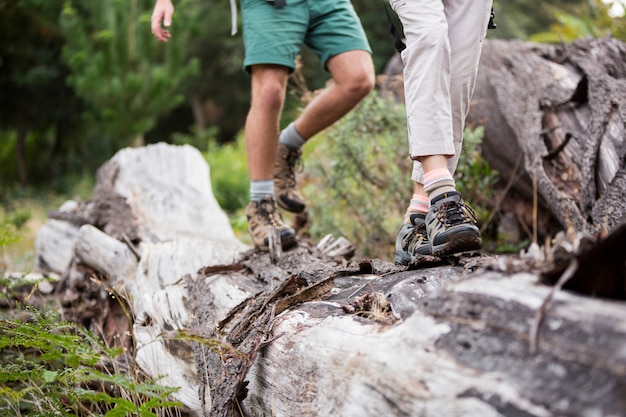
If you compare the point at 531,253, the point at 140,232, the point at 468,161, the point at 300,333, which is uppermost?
the point at 531,253

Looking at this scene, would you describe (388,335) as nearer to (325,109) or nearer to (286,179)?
(325,109)

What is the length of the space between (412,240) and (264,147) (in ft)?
4.09

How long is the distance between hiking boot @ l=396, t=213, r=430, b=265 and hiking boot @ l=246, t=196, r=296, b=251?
0.90 metres

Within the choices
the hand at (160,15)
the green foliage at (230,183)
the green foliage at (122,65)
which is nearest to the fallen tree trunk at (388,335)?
the hand at (160,15)

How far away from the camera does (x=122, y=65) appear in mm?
12828

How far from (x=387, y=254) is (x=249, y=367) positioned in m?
2.86

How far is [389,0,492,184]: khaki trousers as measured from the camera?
7.00 feet

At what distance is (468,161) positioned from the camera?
14.4 feet

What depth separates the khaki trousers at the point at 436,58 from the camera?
2135 millimetres

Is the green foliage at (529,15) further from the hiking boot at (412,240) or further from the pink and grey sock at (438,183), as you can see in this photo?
the pink and grey sock at (438,183)

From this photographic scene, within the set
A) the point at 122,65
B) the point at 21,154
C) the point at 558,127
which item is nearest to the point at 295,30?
the point at 558,127

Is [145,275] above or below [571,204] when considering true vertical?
below

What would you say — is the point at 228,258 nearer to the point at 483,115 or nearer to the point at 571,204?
the point at 571,204

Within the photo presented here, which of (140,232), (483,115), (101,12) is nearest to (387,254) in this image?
(483,115)
